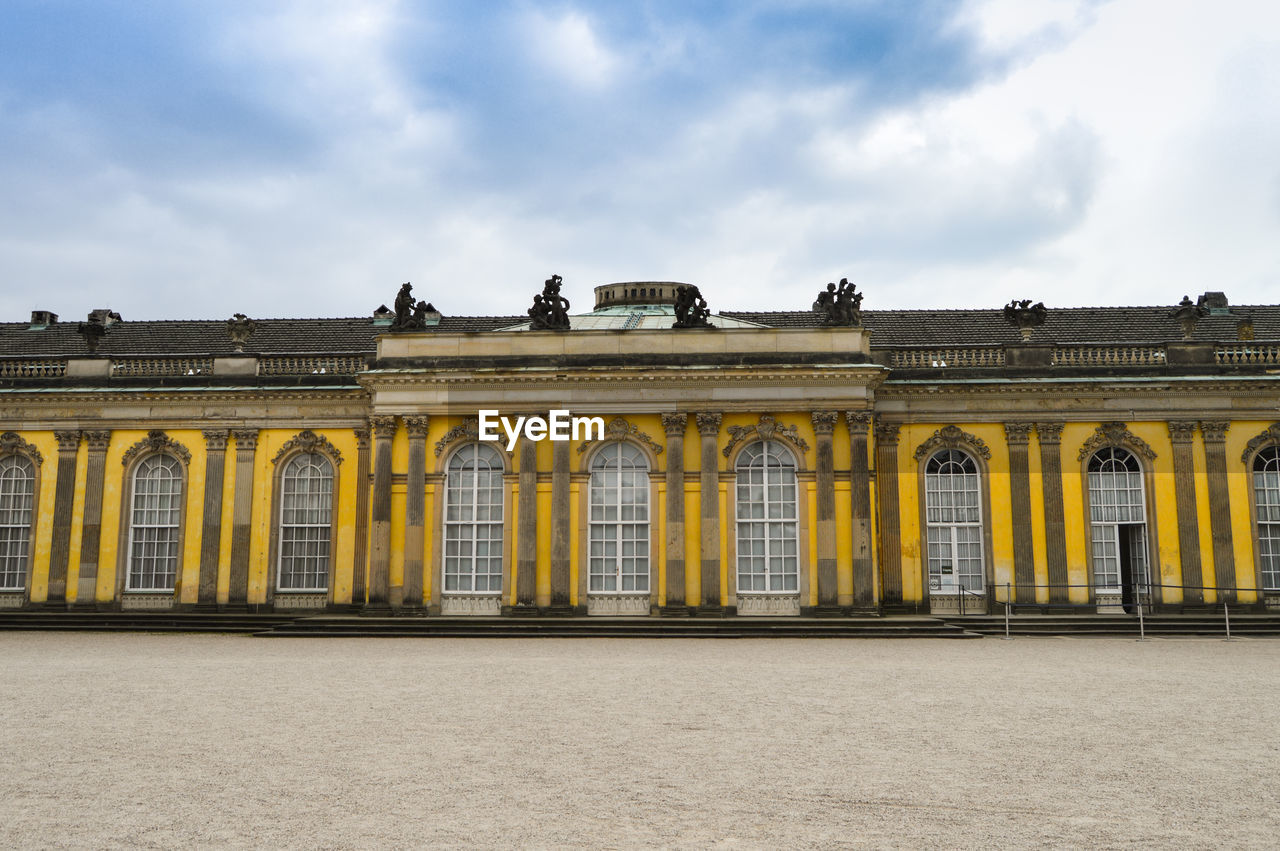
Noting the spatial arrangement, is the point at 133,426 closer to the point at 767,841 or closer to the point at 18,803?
the point at 18,803

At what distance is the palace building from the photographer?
1049 inches

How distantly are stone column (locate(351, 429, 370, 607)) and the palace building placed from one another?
0.07 metres

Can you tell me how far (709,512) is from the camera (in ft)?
86.6

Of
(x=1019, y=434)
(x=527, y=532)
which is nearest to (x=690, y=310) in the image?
(x=527, y=532)

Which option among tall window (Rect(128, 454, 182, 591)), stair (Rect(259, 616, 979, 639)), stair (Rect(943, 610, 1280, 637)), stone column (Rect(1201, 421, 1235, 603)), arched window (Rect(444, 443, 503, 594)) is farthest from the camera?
tall window (Rect(128, 454, 182, 591))

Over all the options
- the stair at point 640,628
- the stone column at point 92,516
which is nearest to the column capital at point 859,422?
the stair at point 640,628

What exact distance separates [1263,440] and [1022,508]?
20.7ft

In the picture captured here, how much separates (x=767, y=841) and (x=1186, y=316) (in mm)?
26591

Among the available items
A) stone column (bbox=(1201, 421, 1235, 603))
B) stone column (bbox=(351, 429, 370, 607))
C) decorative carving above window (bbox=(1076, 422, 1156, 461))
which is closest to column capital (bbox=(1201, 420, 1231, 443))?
stone column (bbox=(1201, 421, 1235, 603))

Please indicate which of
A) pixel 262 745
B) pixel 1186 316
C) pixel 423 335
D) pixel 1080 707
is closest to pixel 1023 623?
pixel 1186 316

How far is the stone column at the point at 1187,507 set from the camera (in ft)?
89.7

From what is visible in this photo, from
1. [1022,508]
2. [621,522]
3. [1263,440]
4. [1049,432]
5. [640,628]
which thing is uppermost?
[1049,432]

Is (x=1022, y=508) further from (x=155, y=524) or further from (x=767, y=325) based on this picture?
(x=155, y=524)

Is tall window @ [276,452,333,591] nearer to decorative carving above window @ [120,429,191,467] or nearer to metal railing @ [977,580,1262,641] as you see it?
decorative carving above window @ [120,429,191,467]
